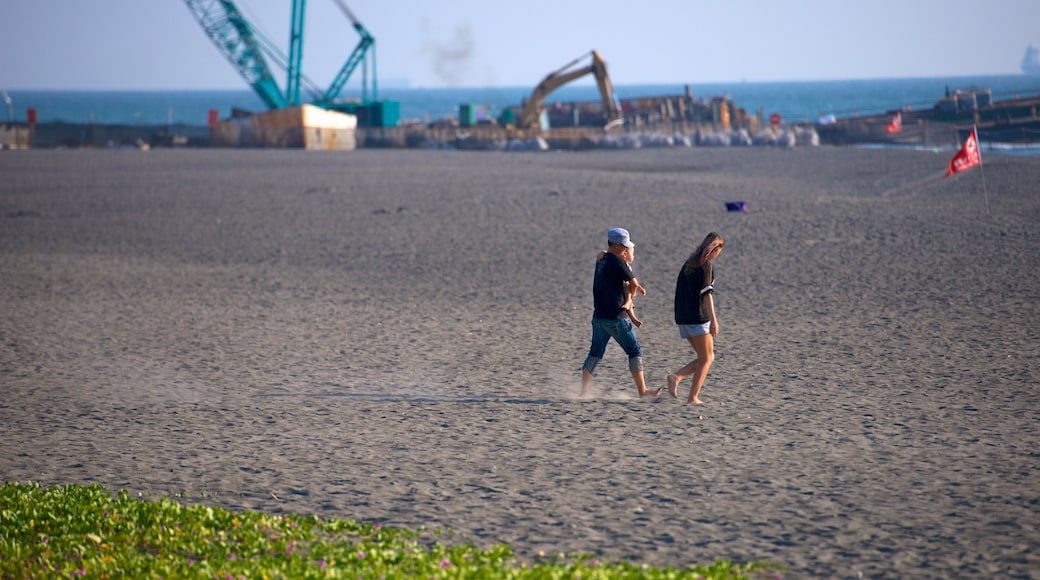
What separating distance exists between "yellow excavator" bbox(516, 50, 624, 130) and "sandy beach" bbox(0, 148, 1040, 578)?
110 ft

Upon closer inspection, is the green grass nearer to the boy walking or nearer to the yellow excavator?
the boy walking

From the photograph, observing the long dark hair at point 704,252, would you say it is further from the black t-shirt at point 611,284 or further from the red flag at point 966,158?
the red flag at point 966,158

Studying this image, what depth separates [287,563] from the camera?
17.2 ft

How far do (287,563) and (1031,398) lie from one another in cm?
657

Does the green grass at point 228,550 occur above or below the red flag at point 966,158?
below

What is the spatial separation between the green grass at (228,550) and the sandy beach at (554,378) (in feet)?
1.04

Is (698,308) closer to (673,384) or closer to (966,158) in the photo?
(673,384)

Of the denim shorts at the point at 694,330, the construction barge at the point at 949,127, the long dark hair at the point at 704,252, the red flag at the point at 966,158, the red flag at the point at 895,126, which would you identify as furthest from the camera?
the red flag at the point at 895,126

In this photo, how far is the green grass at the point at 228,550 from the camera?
5130 millimetres

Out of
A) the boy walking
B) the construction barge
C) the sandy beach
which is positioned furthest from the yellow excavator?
the boy walking

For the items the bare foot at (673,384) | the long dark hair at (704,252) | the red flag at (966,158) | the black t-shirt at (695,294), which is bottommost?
the bare foot at (673,384)

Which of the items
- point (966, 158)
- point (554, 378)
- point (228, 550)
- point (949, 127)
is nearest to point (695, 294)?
point (554, 378)

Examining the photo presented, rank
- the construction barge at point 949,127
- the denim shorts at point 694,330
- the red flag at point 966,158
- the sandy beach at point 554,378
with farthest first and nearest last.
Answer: the construction barge at point 949,127 → the red flag at point 966,158 → the denim shorts at point 694,330 → the sandy beach at point 554,378

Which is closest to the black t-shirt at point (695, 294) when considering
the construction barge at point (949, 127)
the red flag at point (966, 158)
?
the red flag at point (966, 158)
